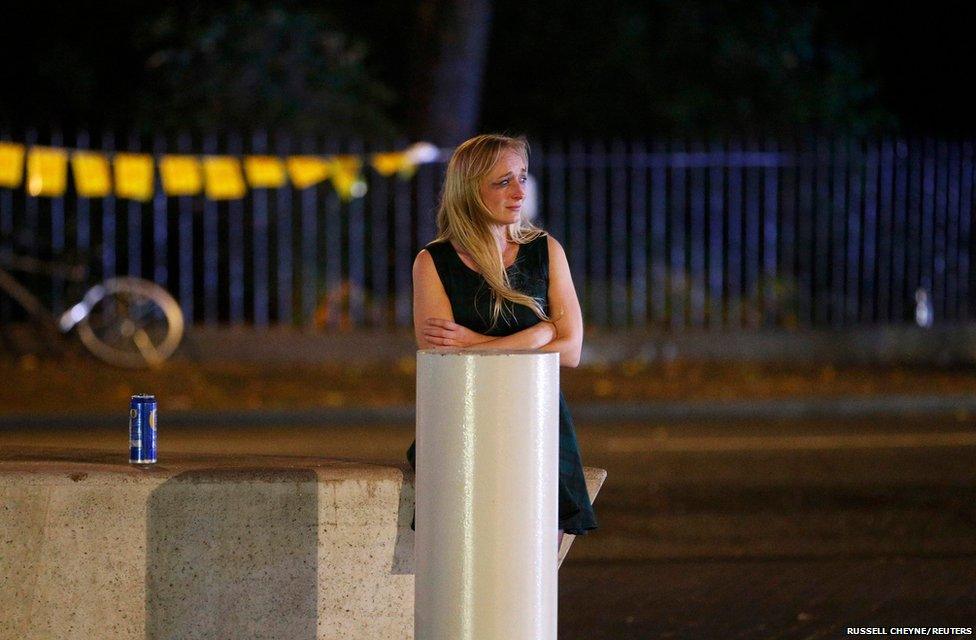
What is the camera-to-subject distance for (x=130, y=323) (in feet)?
53.2

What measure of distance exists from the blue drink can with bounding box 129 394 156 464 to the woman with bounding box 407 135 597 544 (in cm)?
124

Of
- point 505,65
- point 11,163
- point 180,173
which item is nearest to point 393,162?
point 180,173

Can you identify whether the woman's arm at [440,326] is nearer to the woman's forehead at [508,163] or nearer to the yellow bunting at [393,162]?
the woman's forehead at [508,163]

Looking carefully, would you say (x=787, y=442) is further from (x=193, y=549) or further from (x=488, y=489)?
(x=488, y=489)

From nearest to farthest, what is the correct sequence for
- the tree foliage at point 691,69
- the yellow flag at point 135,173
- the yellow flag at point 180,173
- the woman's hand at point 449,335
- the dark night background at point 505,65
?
the woman's hand at point 449,335, the yellow flag at point 135,173, the yellow flag at point 180,173, the dark night background at point 505,65, the tree foliage at point 691,69

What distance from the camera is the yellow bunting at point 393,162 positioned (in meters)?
17.4

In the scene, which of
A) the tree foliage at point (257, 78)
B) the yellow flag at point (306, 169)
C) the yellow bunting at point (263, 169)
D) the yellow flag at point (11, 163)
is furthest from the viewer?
the tree foliage at point (257, 78)

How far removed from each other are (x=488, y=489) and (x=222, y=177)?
12965mm

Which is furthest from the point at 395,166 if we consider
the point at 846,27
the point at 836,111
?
the point at 846,27

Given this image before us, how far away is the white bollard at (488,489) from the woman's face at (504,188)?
0.52m

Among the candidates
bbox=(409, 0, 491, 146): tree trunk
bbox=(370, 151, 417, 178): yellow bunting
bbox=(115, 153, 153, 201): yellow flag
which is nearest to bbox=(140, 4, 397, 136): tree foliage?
bbox=(409, 0, 491, 146): tree trunk

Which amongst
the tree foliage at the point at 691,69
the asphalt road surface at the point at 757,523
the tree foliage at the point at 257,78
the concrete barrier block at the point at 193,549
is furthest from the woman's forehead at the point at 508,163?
the tree foliage at the point at 691,69

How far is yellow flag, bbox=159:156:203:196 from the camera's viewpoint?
16469mm

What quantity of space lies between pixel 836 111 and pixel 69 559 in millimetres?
18083
